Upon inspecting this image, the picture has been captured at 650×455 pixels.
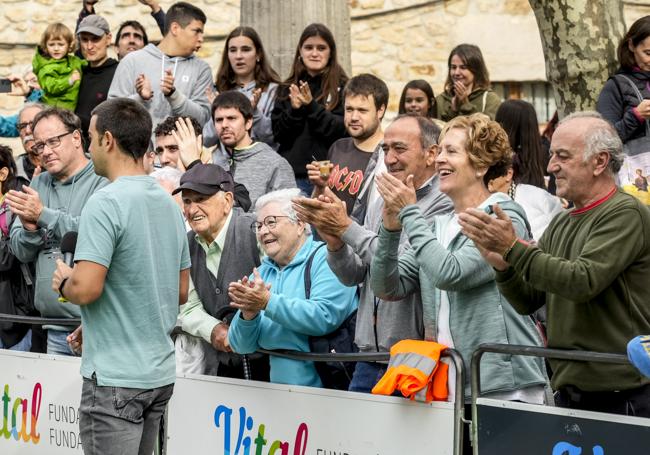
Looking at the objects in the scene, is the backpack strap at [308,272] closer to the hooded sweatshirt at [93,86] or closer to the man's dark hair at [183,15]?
the man's dark hair at [183,15]

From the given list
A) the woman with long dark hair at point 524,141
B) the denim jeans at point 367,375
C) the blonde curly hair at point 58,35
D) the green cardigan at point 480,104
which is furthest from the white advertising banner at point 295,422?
the blonde curly hair at point 58,35

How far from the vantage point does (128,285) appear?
562cm

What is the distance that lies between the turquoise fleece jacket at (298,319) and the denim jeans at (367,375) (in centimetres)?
34

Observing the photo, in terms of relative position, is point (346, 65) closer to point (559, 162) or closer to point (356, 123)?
point (356, 123)

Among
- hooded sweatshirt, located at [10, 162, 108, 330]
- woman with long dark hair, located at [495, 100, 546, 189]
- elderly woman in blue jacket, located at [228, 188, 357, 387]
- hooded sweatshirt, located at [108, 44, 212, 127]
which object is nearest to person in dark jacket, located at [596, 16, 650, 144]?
woman with long dark hair, located at [495, 100, 546, 189]

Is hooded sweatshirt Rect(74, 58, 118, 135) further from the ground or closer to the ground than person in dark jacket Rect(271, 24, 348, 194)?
further from the ground

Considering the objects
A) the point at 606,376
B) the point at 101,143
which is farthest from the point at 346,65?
the point at 606,376

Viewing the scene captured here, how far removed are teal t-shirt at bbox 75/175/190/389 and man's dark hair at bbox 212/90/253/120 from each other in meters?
3.00

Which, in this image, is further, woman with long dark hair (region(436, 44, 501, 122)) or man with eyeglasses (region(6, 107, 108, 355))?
woman with long dark hair (region(436, 44, 501, 122))

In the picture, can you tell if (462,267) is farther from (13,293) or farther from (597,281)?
(13,293)

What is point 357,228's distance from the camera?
6270mm

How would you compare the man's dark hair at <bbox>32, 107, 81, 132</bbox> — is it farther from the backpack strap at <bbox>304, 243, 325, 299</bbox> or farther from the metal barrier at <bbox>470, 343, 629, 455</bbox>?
the metal barrier at <bbox>470, 343, 629, 455</bbox>

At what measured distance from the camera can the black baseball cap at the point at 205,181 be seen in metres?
7.16

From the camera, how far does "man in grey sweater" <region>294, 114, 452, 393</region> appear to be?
6207 millimetres
